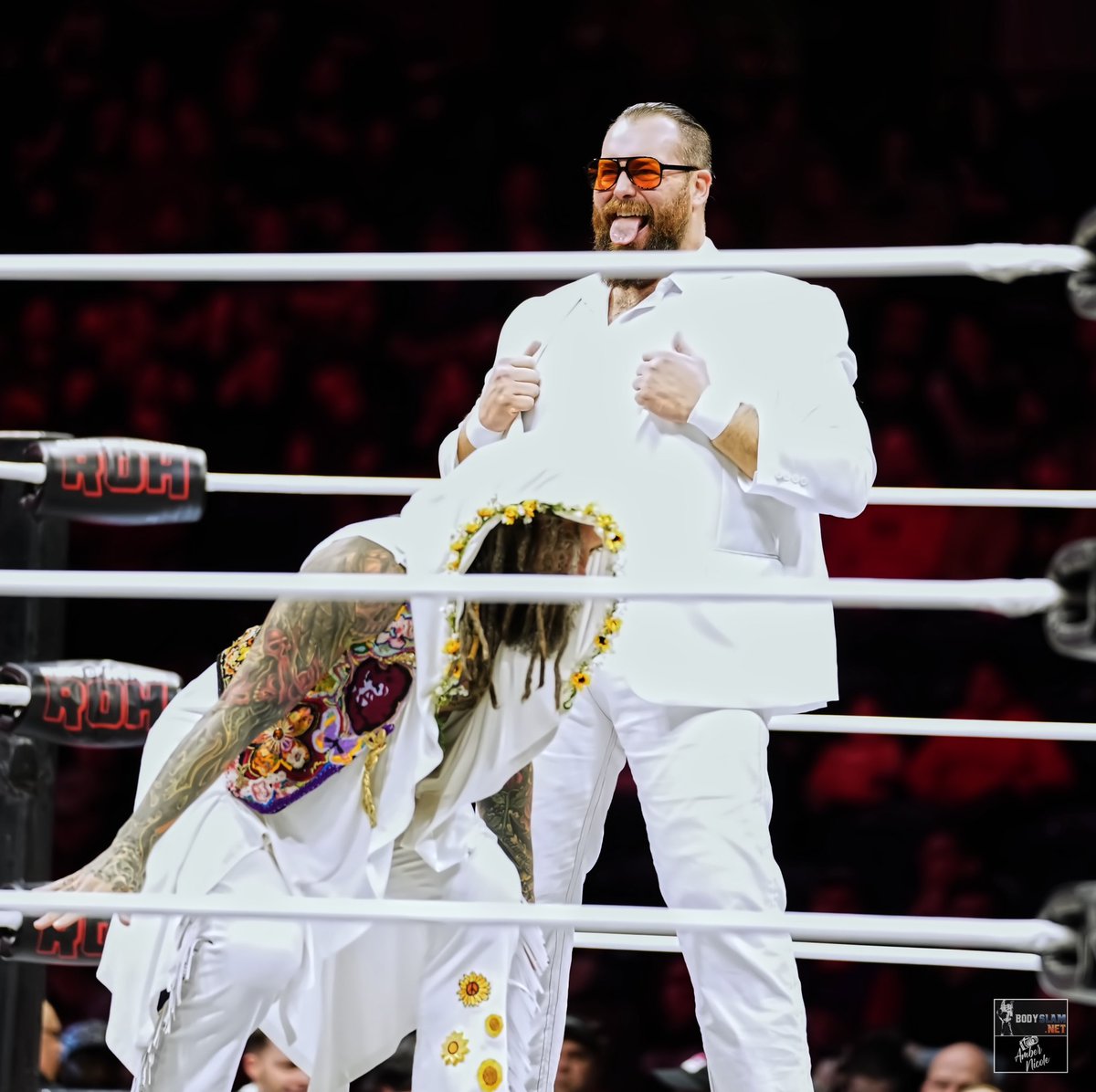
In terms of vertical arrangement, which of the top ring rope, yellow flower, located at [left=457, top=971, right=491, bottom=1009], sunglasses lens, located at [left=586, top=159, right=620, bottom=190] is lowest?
yellow flower, located at [left=457, top=971, right=491, bottom=1009]

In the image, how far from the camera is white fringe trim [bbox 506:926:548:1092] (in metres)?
1.76

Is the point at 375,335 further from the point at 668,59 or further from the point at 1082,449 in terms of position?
the point at 1082,449

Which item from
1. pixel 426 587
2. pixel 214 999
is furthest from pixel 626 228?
pixel 214 999

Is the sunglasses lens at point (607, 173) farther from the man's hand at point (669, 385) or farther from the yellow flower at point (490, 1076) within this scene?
the yellow flower at point (490, 1076)

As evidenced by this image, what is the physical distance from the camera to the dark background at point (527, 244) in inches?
119

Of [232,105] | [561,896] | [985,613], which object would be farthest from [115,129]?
[561,896]

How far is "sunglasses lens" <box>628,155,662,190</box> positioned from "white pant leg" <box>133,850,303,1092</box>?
2.56 ft

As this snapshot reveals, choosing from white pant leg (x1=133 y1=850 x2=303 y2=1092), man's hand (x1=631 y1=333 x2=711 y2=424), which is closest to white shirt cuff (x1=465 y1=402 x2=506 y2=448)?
man's hand (x1=631 y1=333 x2=711 y2=424)

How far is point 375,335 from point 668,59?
715 millimetres

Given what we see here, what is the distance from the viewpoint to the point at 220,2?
325cm

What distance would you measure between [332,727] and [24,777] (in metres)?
0.29

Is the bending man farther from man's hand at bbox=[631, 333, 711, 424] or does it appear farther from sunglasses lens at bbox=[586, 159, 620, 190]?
sunglasses lens at bbox=[586, 159, 620, 190]

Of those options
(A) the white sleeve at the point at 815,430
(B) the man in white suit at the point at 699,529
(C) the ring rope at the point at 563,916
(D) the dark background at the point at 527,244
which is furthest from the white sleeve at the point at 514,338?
(D) the dark background at the point at 527,244

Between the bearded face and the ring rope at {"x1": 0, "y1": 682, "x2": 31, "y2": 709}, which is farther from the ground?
the bearded face
